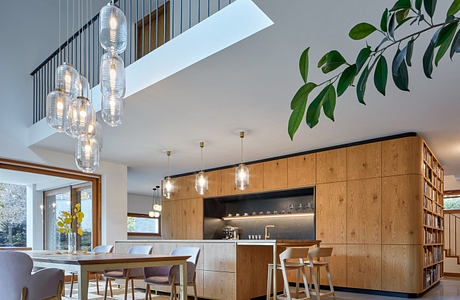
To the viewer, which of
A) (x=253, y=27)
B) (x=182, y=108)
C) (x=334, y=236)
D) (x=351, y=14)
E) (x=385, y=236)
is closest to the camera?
(x=351, y=14)

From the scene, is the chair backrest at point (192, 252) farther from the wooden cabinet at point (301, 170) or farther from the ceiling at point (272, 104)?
the wooden cabinet at point (301, 170)

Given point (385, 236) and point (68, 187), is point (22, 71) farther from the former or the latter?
point (385, 236)

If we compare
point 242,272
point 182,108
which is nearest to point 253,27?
point 182,108

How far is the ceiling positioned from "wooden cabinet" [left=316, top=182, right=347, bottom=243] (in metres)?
→ 0.76

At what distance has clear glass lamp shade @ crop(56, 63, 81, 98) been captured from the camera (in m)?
3.29

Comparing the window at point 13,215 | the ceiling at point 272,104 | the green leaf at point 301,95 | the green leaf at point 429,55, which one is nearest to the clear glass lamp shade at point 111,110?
the ceiling at point 272,104

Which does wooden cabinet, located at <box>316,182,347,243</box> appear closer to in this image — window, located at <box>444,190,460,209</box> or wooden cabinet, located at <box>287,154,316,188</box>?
wooden cabinet, located at <box>287,154,316,188</box>

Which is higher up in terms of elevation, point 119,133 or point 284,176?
point 119,133

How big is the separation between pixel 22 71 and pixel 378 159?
Result: 628 centimetres

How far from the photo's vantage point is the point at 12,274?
9.80 ft

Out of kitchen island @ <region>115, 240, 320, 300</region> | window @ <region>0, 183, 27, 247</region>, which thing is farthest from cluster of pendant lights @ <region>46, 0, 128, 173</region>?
window @ <region>0, 183, 27, 247</region>

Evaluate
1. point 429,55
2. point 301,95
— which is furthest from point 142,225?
point 429,55

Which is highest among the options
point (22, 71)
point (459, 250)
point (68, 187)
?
point (22, 71)

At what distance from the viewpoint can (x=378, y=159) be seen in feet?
19.9
